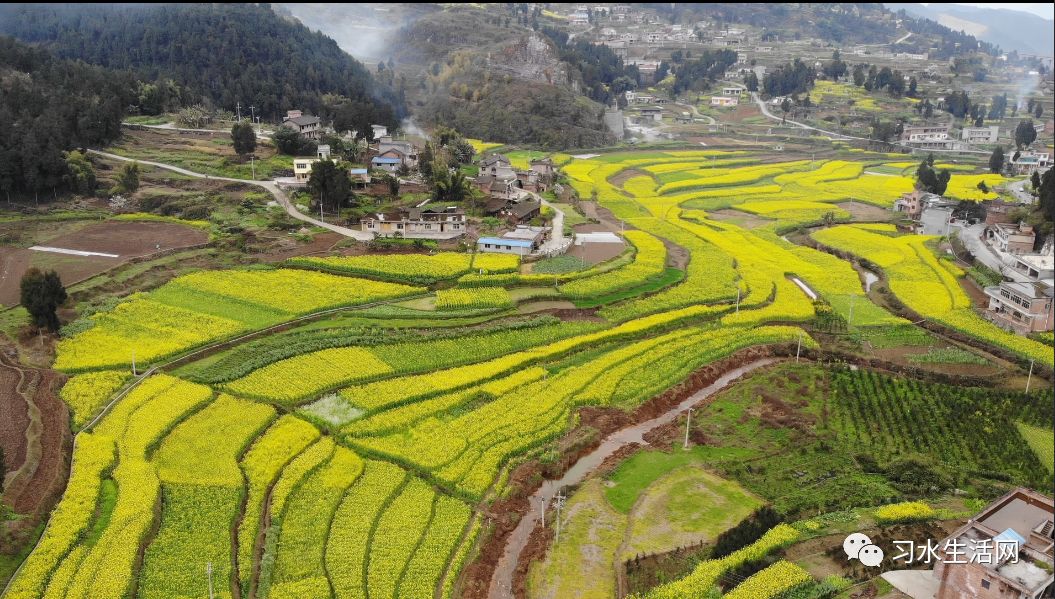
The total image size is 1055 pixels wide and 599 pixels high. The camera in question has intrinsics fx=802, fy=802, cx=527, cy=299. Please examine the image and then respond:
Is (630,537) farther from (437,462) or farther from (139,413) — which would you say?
(139,413)

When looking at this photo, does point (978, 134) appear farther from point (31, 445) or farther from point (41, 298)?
point (31, 445)

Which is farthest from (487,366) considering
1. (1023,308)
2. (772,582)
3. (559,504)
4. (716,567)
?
(1023,308)

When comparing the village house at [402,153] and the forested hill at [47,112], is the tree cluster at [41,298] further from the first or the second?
the village house at [402,153]

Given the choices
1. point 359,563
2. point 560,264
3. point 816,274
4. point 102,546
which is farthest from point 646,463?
point 816,274

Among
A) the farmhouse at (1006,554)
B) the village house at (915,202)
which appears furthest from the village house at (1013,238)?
the farmhouse at (1006,554)

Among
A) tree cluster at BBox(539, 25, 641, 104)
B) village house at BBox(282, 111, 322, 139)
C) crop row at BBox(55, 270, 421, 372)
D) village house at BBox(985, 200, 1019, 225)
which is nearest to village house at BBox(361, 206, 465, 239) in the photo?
crop row at BBox(55, 270, 421, 372)
